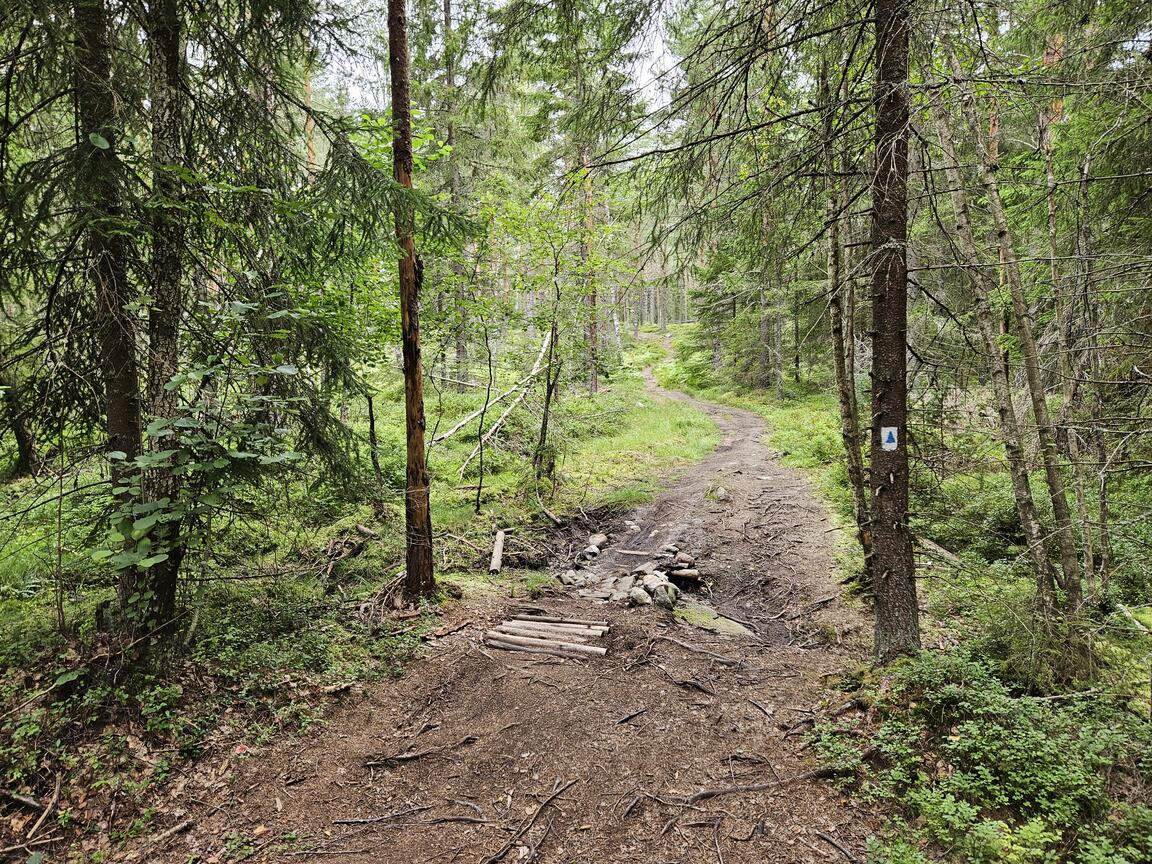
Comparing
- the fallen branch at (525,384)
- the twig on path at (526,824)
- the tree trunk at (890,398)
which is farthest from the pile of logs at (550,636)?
the fallen branch at (525,384)

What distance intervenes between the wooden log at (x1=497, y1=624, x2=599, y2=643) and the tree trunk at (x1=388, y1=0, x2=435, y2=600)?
1.27 metres

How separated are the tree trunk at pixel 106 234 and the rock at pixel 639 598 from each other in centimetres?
539

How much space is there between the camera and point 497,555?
8531 mm

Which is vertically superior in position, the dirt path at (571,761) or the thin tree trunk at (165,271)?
the thin tree trunk at (165,271)

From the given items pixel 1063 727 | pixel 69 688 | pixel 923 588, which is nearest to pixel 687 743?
pixel 1063 727

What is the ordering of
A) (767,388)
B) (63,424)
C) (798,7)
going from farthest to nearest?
1. (767,388)
2. (63,424)
3. (798,7)

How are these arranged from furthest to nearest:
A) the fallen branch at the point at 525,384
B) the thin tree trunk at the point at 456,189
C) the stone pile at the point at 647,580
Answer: the fallen branch at the point at 525,384
the stone pile at the point at 647,580
the thin tree trunk at the point at 456,189

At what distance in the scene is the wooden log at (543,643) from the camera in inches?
230

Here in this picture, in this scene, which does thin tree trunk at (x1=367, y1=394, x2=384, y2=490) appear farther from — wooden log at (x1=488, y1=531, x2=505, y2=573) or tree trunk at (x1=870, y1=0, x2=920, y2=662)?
tree trunk at (x1=870, y1=0, x2=920, y2=662)

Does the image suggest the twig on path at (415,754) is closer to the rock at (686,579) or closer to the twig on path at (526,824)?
the twig on path at (526,824)

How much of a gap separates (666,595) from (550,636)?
5.98 ft

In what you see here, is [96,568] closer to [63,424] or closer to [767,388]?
[63,424]

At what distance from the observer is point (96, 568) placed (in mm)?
5375

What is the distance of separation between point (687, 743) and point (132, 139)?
6691 millimetres
